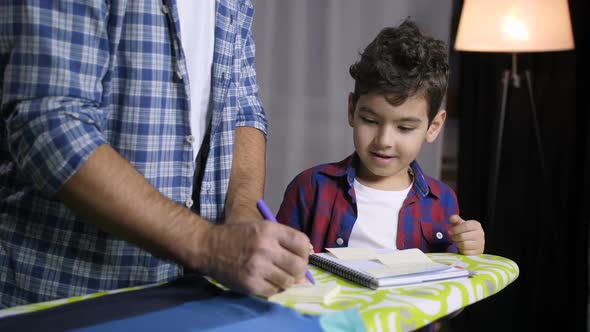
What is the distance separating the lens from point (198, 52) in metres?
1.30

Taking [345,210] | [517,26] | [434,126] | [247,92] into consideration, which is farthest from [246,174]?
[517,26]

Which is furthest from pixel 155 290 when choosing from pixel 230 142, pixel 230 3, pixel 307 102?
pixel 307 102

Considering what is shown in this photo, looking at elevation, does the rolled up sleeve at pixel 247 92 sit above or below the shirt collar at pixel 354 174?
above

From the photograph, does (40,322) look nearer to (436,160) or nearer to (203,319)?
(203,319)

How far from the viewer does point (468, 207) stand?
3.59 m

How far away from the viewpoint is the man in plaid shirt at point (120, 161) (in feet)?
3.16

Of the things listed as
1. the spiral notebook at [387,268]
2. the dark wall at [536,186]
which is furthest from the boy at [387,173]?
the dark wall at [536,186]

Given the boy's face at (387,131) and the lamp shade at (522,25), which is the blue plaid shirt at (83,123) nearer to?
the boy's face at (387,131)

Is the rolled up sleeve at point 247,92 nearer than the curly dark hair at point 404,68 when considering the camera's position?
Yes

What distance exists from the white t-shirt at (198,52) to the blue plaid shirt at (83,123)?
16 millimetres

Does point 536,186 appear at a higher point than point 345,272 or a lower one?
lower

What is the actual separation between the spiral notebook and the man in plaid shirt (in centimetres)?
14

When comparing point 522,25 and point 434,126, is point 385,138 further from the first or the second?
point 522,25

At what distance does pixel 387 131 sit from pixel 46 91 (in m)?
0.87
